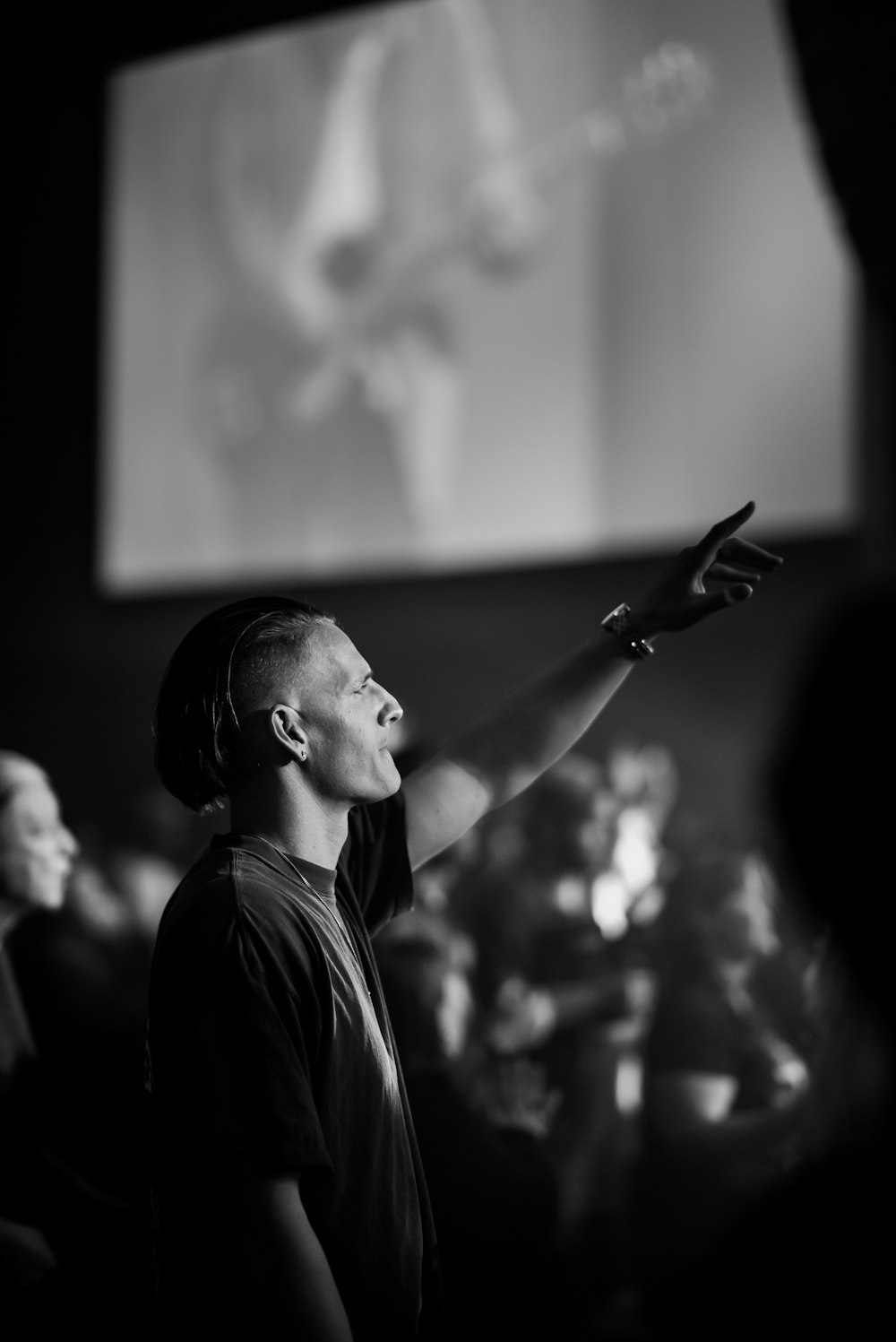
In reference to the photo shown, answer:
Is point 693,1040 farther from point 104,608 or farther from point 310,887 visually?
point 104,608

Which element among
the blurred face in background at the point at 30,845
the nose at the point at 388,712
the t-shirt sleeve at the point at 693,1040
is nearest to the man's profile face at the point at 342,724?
the nose at the point at 388,712

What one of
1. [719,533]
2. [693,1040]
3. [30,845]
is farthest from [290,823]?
[693,1040]

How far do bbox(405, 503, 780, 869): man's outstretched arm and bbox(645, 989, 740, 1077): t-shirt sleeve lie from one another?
1039mm

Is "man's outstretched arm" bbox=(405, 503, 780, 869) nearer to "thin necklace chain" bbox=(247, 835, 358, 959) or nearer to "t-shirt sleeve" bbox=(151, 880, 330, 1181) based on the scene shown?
"thin necklace chain" bbox=(247, 835, 358, 959)

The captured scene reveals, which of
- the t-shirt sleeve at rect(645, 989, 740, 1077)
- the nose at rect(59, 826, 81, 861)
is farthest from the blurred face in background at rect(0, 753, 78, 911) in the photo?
the t-shirt sleeve at rect(645, 989, 740, 1077)

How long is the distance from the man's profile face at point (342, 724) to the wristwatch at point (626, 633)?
273mm

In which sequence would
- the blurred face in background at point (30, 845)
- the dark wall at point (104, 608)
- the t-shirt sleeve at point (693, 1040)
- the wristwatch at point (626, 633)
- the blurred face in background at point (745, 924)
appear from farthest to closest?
the dark wall at point (104, 608)
the blurred face in background at point (745, 924)
the t-shirt sleeve at point (693, 1040)
the blurred face in background at point (30, 845)
the wristwatch at point (626, 633)

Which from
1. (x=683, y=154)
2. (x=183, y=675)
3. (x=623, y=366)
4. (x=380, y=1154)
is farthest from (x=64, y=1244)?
(x=683, y=154)

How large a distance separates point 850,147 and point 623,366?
404cm

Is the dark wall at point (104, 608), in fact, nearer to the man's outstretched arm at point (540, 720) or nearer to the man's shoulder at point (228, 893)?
the man's outstretched arm at point (540, 720)

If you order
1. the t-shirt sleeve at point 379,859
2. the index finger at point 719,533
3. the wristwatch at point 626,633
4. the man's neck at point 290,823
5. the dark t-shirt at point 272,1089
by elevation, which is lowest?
the dark t-shirt at point 272,1089

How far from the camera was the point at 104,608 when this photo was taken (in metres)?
6.41

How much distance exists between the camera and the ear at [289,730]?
4.26 feet

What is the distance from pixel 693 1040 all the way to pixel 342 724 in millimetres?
1305
